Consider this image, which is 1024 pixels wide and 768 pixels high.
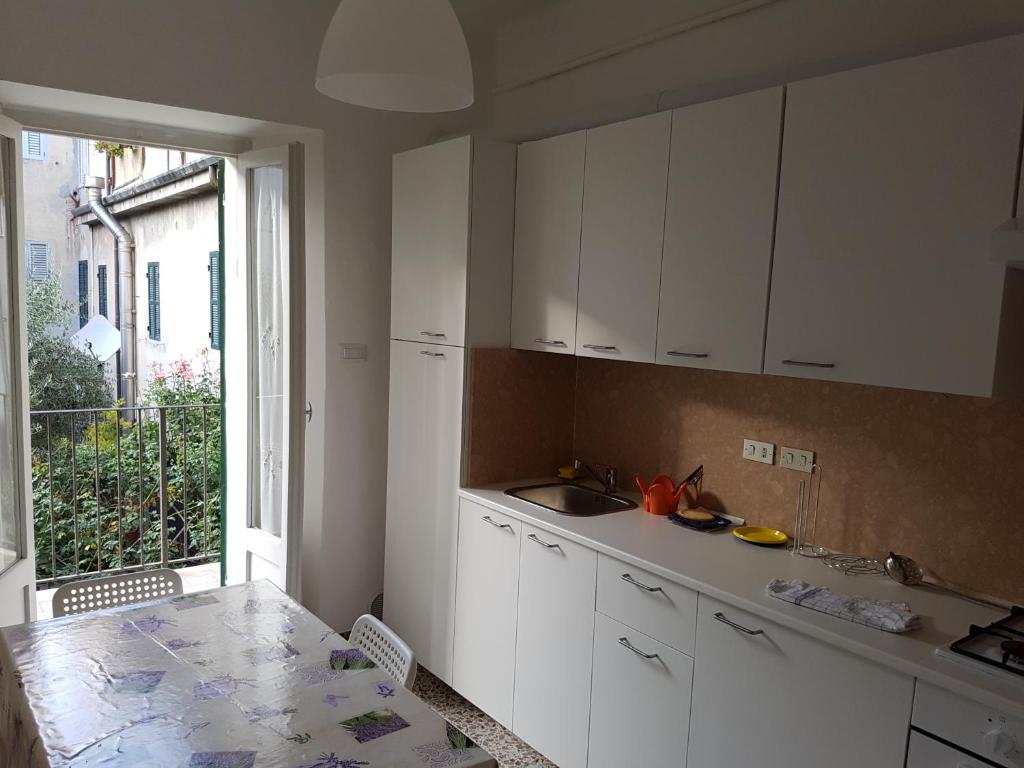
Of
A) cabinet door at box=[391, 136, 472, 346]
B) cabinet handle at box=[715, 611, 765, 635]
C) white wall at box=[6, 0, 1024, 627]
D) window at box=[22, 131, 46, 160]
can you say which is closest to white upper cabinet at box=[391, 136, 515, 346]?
cabinet door at box=[391, 136, 472, 346]

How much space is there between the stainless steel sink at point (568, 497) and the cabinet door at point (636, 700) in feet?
2.15

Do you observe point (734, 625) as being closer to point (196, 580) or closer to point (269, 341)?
point (269, 341)

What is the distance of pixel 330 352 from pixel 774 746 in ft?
7.95

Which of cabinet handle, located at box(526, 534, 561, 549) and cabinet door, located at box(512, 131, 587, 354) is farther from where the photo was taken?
cabinet door, located at box(512, 131, 587, 354)

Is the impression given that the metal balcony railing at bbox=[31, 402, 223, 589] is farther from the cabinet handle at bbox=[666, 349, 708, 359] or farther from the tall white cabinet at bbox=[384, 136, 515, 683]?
the cabinet handle at bbox=[666, 349, 708, 359]

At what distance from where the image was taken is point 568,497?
125 inches

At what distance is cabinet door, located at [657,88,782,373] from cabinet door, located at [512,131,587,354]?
0.44 m

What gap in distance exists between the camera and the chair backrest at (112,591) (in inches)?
93.3

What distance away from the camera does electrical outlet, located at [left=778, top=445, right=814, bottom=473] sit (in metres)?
2.46

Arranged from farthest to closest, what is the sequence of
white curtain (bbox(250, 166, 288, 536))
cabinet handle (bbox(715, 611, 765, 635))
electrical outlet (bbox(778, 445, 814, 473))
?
A: white curtain (bbox(250, 166, 288, 536)), electrical outlet (bbox(778, 445, 814, 473)), cabinet handle (bbox(715, 611, 765, 635))

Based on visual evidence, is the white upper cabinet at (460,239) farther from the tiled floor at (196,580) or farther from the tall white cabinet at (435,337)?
the tiled floor at (196,580)

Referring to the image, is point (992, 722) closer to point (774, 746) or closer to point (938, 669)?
point (938, 669)

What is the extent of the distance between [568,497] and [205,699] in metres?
1.75

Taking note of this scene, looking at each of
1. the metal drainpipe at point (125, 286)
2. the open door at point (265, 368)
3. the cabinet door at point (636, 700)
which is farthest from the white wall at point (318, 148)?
the metal drainpipe at point (125, 286)
